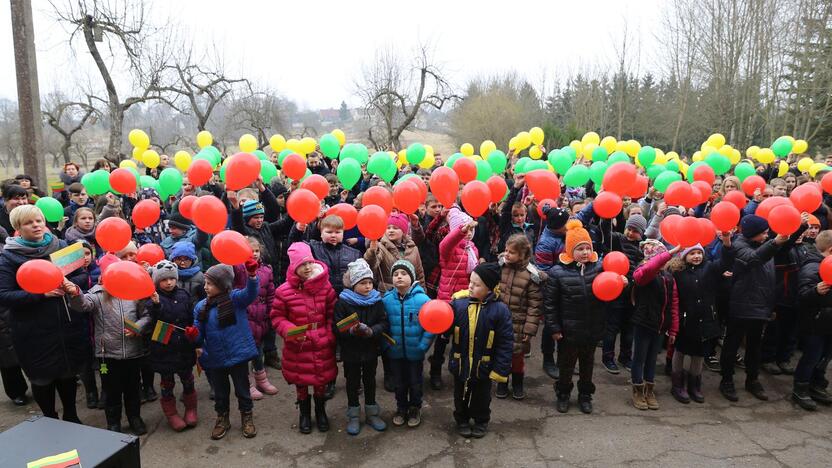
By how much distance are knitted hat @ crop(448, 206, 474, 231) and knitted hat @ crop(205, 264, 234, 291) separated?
201cm

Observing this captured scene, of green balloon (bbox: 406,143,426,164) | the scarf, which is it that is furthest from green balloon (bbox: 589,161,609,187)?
the scarf

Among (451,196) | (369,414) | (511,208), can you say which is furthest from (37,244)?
(511,208)

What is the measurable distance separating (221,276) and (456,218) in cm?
222

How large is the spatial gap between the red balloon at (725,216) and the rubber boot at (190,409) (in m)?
4.65

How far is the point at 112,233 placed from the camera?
3.72 metres

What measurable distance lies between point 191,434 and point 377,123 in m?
20.2

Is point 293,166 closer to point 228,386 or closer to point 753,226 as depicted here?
point 228,386

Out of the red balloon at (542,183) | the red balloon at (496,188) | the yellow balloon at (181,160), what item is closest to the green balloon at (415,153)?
the red balloon at (496,188)

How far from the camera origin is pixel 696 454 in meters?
3.63

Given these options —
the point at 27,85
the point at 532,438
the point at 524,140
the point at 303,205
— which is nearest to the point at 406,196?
the point at 303,205

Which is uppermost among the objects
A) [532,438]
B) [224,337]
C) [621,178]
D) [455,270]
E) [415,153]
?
[415,153]

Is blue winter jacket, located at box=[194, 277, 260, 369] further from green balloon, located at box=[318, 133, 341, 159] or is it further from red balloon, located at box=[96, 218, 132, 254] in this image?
green balloon, located at box=[318, 133, 341, 159]

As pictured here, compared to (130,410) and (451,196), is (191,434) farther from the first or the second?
(451,196)

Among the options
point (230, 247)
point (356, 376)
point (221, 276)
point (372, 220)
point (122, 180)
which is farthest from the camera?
point (122, 180)
